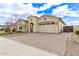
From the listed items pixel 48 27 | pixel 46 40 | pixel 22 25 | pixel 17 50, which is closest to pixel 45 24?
pixel 48 27

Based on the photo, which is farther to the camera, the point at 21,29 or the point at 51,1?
the point at 21,29

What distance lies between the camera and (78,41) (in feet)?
8.70

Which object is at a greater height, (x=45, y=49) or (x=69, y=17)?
(x=69, y=17)

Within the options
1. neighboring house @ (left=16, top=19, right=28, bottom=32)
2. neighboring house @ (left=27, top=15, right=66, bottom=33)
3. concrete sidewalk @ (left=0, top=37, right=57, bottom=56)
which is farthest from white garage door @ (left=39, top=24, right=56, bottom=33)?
→ concrete sidewalk @ (left=0, top=37, right=57, bottom=56)

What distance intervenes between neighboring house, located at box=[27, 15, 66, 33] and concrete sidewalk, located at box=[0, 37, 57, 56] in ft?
1.25

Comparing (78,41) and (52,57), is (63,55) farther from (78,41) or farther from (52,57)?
(78,41)

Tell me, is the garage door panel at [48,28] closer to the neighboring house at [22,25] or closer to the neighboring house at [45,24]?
the neighboring house at [45,24]

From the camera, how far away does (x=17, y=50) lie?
8.75 ft

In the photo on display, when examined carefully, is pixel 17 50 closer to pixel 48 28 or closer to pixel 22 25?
pixel 22 25

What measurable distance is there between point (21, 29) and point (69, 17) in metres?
0.93

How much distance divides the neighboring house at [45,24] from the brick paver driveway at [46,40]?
0.10 m

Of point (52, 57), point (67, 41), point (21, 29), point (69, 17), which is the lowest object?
point (52, 57)

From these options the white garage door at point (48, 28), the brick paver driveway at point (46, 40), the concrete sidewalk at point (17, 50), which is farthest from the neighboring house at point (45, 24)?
the concrete sidewalk at point (17, 50)

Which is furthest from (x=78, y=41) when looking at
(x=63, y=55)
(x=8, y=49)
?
(x=8, y=49)
